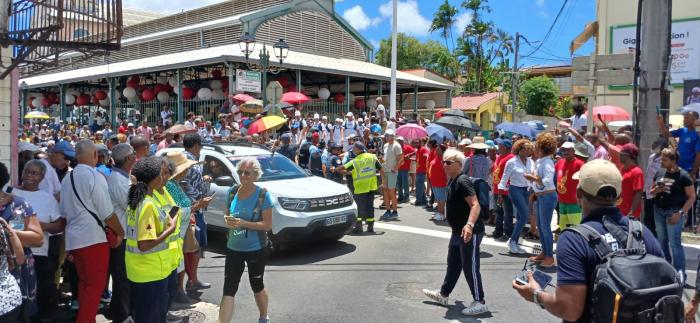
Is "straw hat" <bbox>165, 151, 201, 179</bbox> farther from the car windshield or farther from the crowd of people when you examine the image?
the car windshield

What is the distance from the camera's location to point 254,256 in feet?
16.1

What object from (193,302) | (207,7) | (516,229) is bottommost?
(193,302)

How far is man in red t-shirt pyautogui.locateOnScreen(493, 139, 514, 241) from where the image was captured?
9.14 metres

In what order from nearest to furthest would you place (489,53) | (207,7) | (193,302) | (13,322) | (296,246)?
(13,322)
(193,302)
(296,246)
(207,7)
(489,53)

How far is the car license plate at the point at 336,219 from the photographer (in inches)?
321

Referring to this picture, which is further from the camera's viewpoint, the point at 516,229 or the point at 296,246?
the point at 296,246

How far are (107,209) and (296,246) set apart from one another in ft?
14.7

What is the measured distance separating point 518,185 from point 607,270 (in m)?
6.02

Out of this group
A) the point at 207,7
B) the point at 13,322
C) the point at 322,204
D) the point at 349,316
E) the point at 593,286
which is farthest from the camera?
the point at 207,7

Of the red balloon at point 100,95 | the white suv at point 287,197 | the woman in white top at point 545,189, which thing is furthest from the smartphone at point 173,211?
the red balloon at point 100,95

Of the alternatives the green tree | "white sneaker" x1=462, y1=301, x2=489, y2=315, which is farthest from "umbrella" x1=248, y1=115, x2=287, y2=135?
the green tree

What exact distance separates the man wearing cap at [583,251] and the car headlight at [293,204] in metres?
5.32

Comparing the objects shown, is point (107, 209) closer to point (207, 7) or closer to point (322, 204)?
point (322, 204)

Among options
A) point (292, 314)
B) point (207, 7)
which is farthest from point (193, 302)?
point (207, 7)
